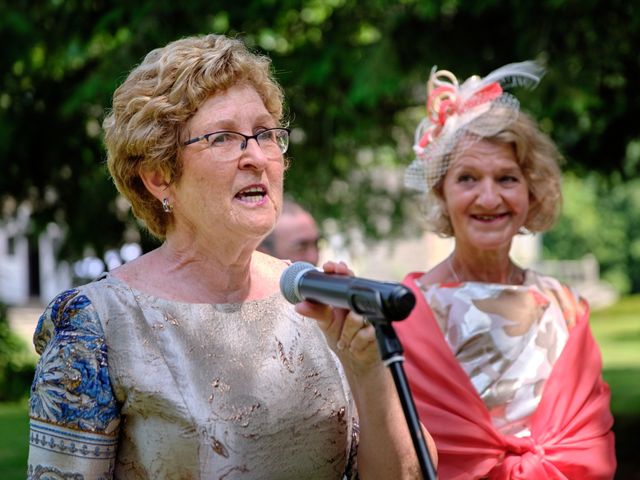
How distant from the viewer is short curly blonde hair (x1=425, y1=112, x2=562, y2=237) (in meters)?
4.03

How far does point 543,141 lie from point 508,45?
2700mm

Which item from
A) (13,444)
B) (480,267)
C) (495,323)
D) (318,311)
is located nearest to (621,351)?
(13,444)

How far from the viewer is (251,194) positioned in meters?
2.54

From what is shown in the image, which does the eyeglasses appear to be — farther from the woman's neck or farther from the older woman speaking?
the woman's neck

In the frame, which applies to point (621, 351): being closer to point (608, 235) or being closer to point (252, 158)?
point (252, 158)

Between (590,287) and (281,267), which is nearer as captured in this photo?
(281,267)

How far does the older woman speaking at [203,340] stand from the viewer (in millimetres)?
2385

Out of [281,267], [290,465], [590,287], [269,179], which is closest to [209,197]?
[269,179]

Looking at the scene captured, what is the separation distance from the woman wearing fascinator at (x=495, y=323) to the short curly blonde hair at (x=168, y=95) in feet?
4.69

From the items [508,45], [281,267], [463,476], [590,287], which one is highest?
[590,287]

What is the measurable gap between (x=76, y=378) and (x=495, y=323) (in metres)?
1.92

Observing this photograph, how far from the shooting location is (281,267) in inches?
113

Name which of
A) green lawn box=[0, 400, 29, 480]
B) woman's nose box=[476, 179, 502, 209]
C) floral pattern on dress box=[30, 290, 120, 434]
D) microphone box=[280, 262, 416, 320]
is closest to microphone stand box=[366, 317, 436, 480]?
microphone box=[280, 262, 416, 320]

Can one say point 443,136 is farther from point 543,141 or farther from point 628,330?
point 628,330
